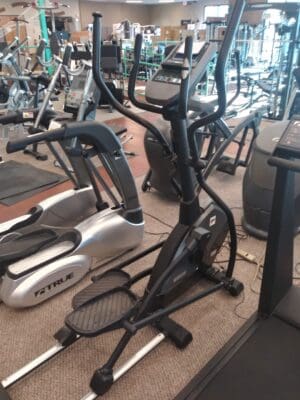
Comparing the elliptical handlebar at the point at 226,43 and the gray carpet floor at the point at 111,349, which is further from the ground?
the elliptical handlebar at the point at 226,43

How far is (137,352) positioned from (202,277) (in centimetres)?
66

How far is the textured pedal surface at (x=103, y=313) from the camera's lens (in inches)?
58.2

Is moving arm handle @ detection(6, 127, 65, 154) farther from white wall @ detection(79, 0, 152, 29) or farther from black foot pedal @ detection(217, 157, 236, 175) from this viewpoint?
white wall @ detection(79, 0, 152, 29)

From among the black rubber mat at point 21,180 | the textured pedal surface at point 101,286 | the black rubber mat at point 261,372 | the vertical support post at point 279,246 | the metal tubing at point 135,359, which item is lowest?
the metal tubing at point 135,359

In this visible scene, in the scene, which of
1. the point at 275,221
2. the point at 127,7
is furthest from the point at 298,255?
the point at 127,7

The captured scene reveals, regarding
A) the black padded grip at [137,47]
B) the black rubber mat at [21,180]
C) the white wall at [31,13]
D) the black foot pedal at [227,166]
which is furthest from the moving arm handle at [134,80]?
the white wall at [31,13]

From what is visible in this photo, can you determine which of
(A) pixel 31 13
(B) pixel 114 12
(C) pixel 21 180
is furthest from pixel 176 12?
(C) pixel 21 180

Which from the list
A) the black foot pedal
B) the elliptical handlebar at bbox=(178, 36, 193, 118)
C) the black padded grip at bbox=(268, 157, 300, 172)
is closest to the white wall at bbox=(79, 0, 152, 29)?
the black foot pedal

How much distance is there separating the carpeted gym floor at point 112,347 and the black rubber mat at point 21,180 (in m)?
1.59

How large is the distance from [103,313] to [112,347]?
11.0 inches

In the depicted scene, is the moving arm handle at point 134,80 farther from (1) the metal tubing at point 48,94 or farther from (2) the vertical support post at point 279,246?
(1) the metal tubing at point 48,94

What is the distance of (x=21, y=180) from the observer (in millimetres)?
3729

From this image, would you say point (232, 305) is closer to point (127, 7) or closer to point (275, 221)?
point (275, 221)

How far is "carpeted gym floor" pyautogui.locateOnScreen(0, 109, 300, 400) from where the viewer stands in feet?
4.98
